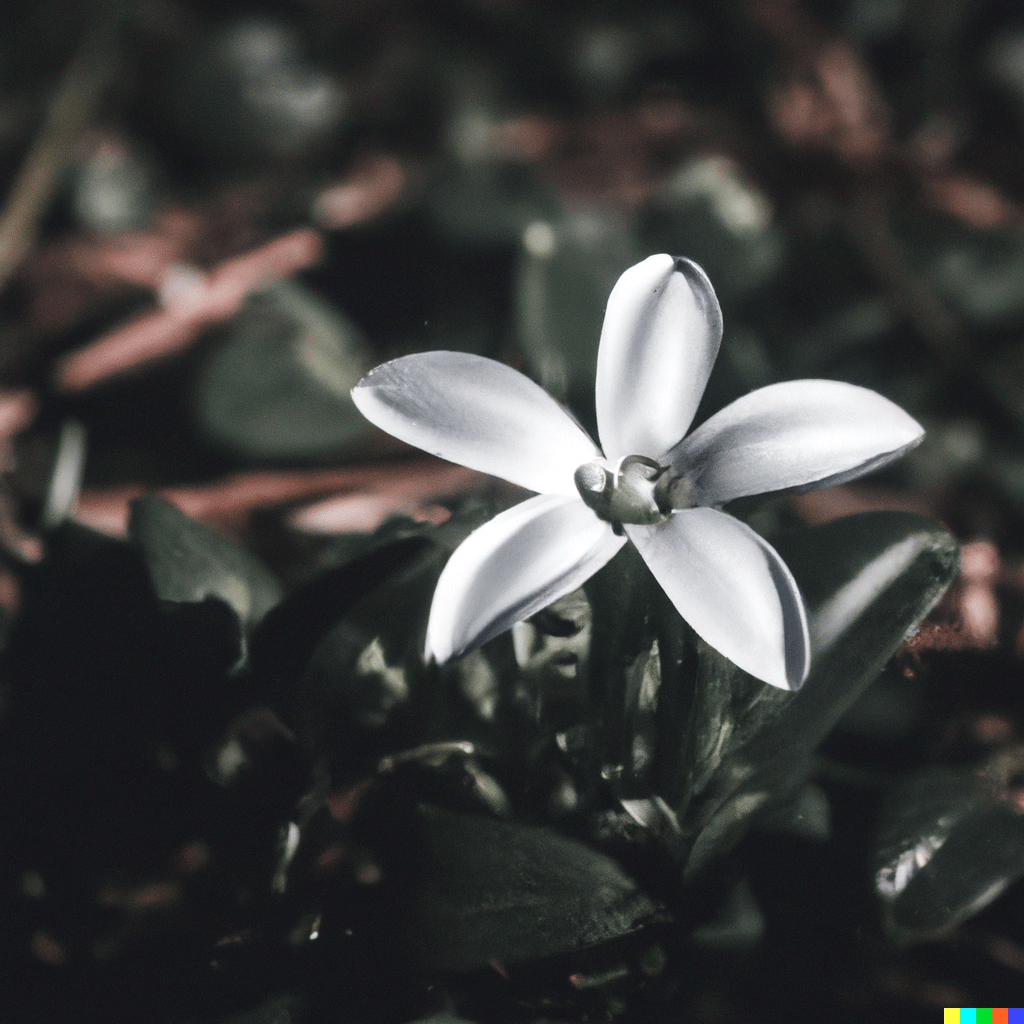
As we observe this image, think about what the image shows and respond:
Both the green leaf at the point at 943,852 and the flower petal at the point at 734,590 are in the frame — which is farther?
the green leaf at the point at 943,852

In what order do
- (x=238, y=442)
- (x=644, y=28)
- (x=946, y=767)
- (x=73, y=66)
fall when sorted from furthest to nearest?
(x=644, y=28) < (x=73, y=66) < (x=238, y=442) < (x=946, y=767)

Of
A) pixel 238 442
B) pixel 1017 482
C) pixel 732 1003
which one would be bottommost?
pixel 732 1003

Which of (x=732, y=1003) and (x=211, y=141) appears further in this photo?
(x=211, y=141)

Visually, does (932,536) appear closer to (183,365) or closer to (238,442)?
(238,442)

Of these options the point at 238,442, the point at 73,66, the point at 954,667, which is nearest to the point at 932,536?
the point at 954,667

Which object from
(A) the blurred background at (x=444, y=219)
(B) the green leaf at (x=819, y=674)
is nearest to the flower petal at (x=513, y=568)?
(B) the green leaf at (x=819, y=674)

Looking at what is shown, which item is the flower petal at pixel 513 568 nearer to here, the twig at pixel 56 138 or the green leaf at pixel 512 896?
the green leaf at pixel 512 896
